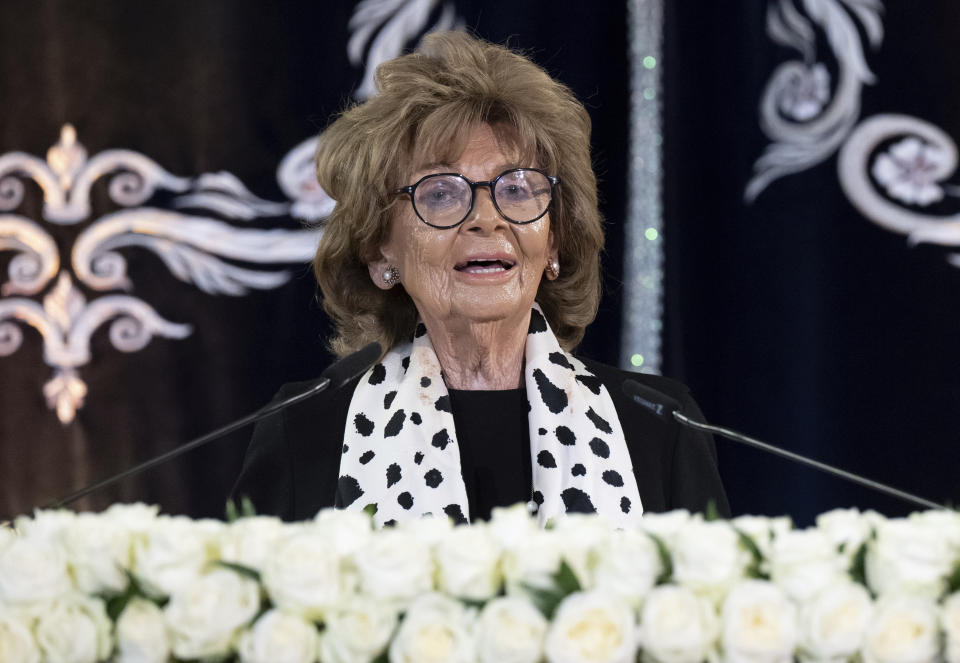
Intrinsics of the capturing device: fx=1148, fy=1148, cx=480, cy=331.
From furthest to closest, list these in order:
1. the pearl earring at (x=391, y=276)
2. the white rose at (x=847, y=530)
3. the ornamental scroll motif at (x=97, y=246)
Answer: the ornamental scroll motif at (x=97, y=246)
the pearl earring at (x=391, y=276)
the white rose at (x=847, y=530)

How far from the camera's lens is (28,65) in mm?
3000

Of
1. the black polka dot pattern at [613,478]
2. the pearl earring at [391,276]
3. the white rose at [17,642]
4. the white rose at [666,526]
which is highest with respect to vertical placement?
the pearl earring at [391,276]

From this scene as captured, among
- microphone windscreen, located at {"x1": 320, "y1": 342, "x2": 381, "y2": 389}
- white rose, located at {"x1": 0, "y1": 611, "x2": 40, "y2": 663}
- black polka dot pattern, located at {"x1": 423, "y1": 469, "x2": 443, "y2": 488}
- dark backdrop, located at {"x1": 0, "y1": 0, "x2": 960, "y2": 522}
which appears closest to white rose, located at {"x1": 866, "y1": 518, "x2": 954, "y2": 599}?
white rose, located at {"x1": 0, "y1": 611, "x2": 40, "y2": 663}

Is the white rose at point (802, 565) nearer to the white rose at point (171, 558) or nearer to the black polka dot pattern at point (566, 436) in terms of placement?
the white rose at point (171, 558)

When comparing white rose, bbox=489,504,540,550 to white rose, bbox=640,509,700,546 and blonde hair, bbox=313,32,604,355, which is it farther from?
blonde hair, bbox=313,32,604,355

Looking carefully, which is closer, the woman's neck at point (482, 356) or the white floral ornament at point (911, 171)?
the woman's neck at point (482, 356)

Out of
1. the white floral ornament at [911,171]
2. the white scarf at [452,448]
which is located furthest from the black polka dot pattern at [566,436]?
the white floral ornament at [911,171]

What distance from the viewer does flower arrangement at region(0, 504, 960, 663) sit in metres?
0.86

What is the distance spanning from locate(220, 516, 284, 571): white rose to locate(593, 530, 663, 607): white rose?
26 cm

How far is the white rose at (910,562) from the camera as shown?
2.95ft

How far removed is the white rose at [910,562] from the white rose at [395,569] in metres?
0.36

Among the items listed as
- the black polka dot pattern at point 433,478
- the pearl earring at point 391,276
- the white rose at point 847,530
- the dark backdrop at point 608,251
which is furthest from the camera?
the dark backdrop at point 608,251

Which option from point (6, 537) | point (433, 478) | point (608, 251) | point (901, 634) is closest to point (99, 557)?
point (6, 537)

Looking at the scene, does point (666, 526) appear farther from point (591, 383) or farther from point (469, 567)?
point (591, 383)
